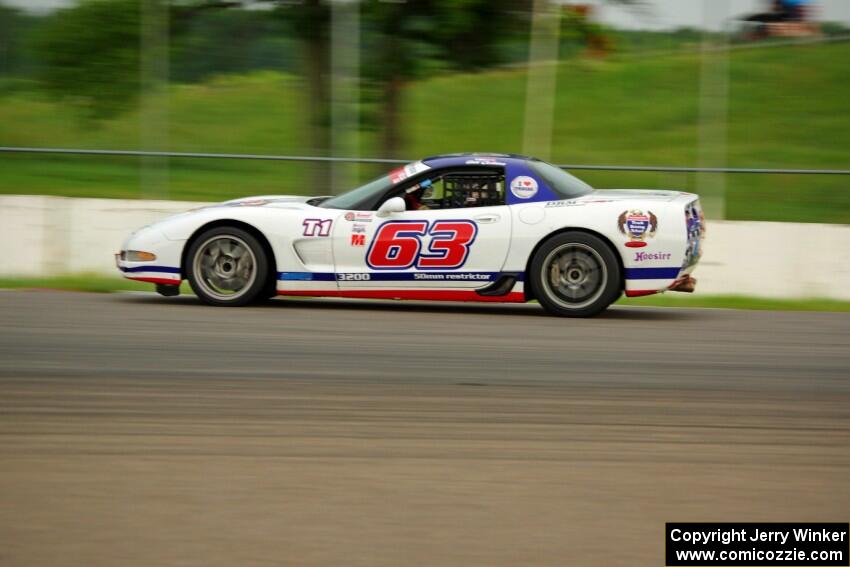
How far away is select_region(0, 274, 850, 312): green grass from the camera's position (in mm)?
11383

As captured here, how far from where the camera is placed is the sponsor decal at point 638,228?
930cm

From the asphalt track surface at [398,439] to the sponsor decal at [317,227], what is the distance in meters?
0.88

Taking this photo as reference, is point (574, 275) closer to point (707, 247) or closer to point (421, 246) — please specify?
point (421, 246)

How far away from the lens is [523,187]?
9.59 meters

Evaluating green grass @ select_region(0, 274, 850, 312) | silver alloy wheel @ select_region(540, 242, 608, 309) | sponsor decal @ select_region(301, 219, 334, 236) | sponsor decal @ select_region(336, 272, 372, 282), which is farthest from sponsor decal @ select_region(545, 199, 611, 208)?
green grass @ select_region(0, 274, 850, 312)

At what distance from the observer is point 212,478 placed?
4641 mm

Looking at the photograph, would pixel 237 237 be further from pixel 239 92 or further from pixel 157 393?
pixel 239 92

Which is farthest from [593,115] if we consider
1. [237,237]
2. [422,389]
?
[422,389]

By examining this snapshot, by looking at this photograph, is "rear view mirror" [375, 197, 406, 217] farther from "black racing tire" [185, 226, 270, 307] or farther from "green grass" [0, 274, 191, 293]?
"green grass" [0, 274, 191, 293]

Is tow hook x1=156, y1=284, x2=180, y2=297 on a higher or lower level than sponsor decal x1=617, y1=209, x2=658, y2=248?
lower

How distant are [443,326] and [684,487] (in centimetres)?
438

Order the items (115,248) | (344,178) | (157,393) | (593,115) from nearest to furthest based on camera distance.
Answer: (157,393) < (115,248) < (344,178) < (593,115)

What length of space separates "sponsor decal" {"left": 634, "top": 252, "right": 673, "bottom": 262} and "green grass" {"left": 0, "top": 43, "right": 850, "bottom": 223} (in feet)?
12.1

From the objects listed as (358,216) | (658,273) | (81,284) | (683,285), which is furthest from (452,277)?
(81,284)
